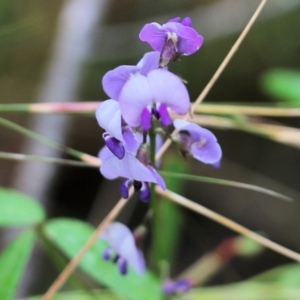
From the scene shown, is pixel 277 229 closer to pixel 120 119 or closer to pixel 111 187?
pixel 111 187

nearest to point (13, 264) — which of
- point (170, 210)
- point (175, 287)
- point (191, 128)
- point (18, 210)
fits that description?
point (18, 210)

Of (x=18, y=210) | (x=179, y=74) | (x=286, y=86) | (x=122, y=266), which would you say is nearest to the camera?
(x=122, y=266)

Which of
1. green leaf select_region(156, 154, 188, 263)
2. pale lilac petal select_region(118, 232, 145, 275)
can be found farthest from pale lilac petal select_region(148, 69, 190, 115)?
green leaf select_region(156, 154, 188, 263)

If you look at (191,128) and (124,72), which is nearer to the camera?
(124,72)

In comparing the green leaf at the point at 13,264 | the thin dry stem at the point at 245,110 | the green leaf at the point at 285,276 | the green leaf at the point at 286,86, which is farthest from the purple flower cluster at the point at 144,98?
the green leaf at the point at 286,86

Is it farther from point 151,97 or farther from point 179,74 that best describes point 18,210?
point 179,74

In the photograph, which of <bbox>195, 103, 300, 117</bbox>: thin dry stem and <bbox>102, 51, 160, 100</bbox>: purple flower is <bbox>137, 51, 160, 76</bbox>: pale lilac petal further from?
<bbox>195, 103, 300, 117</bbox>: thin dry stem
